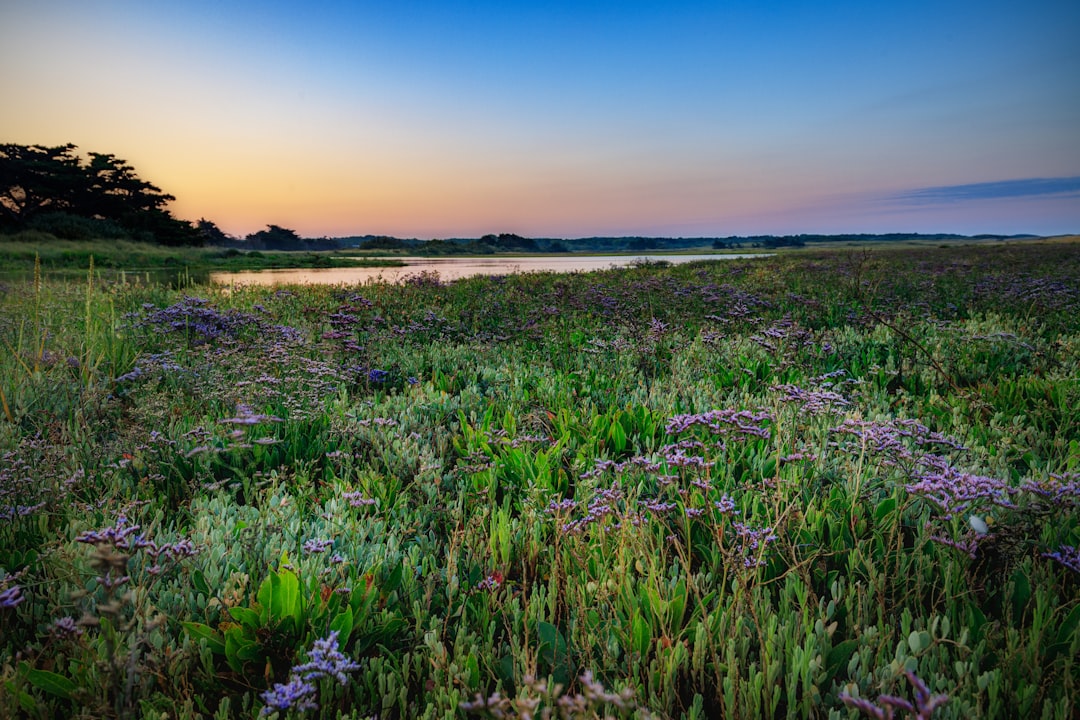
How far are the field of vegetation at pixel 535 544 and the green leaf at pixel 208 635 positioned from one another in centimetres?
1

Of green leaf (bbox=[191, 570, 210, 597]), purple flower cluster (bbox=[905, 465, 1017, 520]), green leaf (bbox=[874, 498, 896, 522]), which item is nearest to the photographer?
purple flower cluster (bbox=[905, 465, 1017, 520])

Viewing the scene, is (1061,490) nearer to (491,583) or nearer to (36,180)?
(491,583)

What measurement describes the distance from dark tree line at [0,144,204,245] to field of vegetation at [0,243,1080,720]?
60.3 meters

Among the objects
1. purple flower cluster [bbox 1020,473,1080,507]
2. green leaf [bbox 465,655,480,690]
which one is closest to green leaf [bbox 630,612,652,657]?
green leaf [bbox 465,655,480,690]

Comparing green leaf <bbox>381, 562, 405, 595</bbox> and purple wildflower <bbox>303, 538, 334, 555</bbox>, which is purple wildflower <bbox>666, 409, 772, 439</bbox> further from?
purple wildflower <bbox>303, 538, 334, 555</bbox>

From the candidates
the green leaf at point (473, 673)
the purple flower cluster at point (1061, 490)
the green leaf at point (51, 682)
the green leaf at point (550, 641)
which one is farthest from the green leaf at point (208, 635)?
the purple flower cluster at point (1061, 490)

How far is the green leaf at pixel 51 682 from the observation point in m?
1.95

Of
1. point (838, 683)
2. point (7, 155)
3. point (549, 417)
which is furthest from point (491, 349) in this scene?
point (7, 155)

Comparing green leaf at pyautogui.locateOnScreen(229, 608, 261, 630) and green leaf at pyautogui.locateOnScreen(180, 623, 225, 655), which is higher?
green leaf at pyautogui.locateOnScreen(229, 608, 261, 630)

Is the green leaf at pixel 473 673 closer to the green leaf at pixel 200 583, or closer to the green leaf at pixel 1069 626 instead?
the green leaf at pixel 200 583

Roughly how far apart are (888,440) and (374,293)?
37.1ft

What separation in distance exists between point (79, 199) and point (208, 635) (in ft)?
251

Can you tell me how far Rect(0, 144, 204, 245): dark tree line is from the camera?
5288 centimetres

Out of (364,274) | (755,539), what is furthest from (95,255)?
(755,539)
